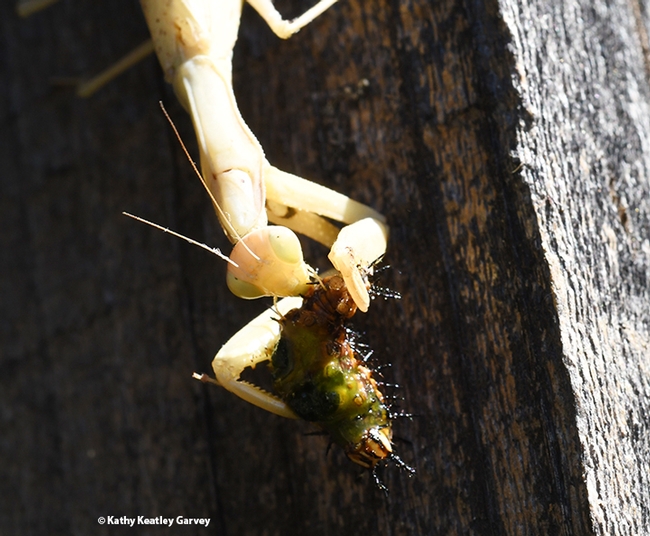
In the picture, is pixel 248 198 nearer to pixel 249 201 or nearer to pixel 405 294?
pixel 249 201

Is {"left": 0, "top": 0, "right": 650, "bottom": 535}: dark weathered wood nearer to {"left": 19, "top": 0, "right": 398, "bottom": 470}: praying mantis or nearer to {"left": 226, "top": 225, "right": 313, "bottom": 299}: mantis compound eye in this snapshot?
{"left": 19, "top": 0, "right": 398, "bottom": 470}: praying mantis

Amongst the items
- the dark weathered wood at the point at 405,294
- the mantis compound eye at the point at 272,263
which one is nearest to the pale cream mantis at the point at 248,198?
the mantis compound eye at the point at 272,263

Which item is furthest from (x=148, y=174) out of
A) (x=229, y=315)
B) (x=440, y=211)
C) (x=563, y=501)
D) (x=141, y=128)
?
(x=563, y=501)

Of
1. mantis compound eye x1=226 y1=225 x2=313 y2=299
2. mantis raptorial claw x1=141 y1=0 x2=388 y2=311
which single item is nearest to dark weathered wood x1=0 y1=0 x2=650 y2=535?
mantis raptorial claw x1=141 y1=0 x2=388 y2=311

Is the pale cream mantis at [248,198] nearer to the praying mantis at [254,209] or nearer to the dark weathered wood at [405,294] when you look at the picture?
the praying mantis at [254,209]

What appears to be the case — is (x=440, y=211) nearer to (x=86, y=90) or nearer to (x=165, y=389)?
(x=165, y=389)

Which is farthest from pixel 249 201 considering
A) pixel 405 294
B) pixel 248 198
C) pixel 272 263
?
pixel 405 294
